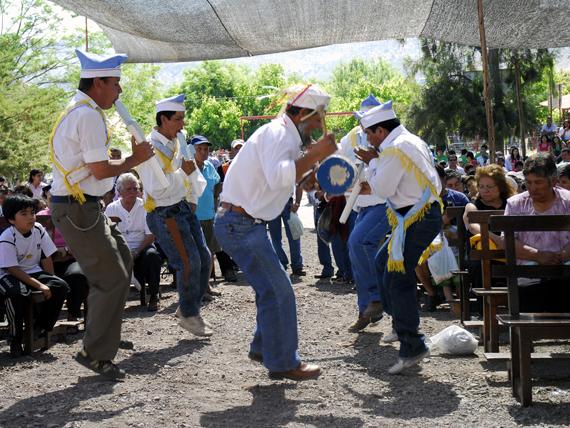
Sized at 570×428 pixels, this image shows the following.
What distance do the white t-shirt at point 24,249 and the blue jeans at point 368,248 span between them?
2.54 metres

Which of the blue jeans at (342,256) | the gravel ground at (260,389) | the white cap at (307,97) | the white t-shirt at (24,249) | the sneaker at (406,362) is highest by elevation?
the white cap at (307,97)

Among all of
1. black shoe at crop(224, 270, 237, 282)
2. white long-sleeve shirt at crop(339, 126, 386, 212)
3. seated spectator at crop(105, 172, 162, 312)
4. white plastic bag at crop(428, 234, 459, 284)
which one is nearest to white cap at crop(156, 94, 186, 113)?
white long-sleeve shirt at crop(339, 126, 386, 212)

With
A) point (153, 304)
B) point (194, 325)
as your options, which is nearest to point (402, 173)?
point (194, 325)

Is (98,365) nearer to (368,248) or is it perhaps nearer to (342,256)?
(368,248)

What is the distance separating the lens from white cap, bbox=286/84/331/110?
18.6 ft

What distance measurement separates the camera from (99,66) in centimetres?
611

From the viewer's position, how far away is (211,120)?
85.2 m

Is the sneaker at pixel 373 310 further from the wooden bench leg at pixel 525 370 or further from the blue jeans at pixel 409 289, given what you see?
the wooden bench leg at pixel 525 370

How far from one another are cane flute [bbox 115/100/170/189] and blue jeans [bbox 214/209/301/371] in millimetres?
942

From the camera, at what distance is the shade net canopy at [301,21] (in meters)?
9.91

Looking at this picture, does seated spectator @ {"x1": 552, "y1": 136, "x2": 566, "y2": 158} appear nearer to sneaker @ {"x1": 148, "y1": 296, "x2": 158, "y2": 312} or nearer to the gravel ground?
sneaker @ {"x1": 148, "y1": 296, "x2": 158, "y2": 312}

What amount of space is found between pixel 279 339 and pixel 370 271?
220 centimetres

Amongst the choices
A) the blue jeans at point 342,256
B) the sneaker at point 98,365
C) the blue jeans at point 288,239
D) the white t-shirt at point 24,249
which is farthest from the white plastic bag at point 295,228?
the sneaker at point 98,365

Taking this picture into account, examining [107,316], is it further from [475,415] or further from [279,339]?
[475,415]
